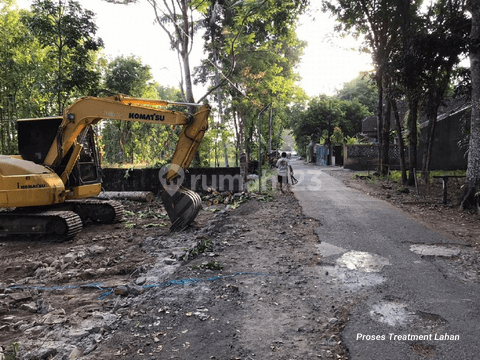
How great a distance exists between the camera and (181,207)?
8.53m

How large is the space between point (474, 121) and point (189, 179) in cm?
1043

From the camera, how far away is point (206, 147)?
1653 centimetres

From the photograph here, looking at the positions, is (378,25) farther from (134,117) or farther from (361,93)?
(361,93)

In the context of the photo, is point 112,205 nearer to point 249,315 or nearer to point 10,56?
point 249,315

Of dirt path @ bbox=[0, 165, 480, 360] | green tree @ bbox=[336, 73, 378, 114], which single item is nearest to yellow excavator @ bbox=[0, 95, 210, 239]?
dirt path @ bbox=[0, 165, 480, 360]

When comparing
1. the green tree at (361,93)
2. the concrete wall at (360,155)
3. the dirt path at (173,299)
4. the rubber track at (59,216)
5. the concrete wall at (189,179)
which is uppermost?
the green tree at (361,93)

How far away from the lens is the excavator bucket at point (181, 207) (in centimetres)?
846

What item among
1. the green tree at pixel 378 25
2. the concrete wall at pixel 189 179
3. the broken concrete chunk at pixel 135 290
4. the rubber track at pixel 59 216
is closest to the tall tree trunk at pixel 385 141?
the green tree at pixel 378 25

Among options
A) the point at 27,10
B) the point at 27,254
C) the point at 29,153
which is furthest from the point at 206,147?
the point at 27,10

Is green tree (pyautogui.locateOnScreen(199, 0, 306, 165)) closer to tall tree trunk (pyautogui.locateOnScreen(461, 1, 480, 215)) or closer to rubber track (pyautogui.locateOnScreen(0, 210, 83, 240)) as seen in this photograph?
tall tree trunk (pyautogui.locateOnScreen(461, 1, 480, 215))

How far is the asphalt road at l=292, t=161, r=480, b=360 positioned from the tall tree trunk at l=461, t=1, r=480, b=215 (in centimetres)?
258

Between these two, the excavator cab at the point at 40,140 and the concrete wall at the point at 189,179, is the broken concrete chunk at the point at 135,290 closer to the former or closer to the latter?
the excavator cab at the point at 40,140

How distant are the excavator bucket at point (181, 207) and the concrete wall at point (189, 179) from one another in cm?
618

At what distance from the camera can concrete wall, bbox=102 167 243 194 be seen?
14.9 meters
